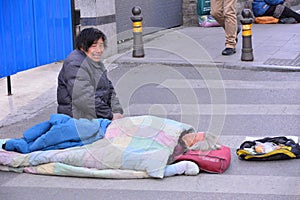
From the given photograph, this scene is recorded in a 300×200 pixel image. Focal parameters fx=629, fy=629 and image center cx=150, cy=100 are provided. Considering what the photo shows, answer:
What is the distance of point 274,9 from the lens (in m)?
14.9

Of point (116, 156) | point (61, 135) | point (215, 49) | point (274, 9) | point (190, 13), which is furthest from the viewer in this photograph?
point (190, 13)

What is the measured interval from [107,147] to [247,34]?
16.4 feet

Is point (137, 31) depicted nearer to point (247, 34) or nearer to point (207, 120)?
point (247, 34)

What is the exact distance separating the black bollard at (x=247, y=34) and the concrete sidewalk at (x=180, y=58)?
12cm

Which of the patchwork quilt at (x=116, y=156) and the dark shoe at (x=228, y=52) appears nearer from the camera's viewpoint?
the patchwork quilt at (x=116, y=156)

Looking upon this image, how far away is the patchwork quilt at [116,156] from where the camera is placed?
16.9 ft

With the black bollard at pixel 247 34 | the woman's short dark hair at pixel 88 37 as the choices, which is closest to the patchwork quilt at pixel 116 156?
the woman's short dark hair at pixel 88 37

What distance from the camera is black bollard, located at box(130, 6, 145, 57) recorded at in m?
10.3

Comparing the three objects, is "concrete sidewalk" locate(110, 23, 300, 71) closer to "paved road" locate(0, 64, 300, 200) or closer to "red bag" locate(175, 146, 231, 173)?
"paved road" locate(0, 64, 300, 200)

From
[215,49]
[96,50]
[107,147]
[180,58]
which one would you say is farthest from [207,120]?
[215,49]

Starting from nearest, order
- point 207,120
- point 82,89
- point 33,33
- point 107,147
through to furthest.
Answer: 1. point 107,147
2. point 82,89
3. point 207,120
4. point 33,33

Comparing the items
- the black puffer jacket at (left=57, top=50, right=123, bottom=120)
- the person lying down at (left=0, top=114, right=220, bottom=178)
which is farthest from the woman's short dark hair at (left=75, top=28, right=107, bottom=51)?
the person lying down at (left=0, top=114, right=220, bottom=178)

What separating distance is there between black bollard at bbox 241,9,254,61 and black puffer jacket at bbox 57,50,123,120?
4196mm

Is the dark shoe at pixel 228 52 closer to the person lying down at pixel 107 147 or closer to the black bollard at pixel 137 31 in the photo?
the black bollard at pixel 137 31
